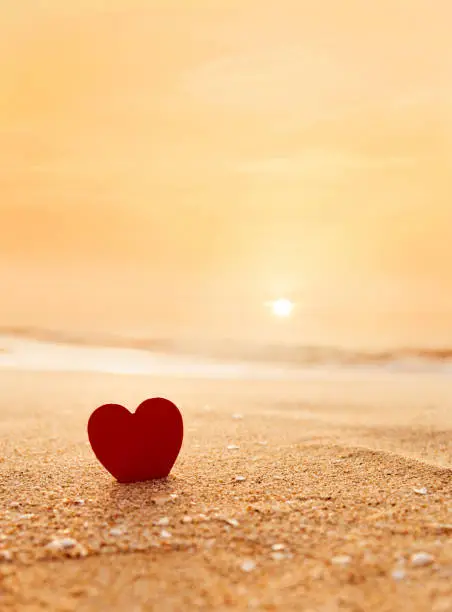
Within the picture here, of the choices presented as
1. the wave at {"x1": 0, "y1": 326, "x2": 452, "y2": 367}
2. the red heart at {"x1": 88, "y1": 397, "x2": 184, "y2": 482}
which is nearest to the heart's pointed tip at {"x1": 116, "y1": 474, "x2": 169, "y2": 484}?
the red heart at {"x1": 88, "y1": 397, "x2": 184, "y2": 482}

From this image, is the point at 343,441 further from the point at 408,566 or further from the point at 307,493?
the point at 408,566

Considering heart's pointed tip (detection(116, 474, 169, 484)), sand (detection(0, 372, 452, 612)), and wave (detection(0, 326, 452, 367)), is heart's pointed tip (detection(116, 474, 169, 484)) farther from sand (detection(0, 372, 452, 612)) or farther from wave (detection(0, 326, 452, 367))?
wave (detection(0, 326, 452, 367))

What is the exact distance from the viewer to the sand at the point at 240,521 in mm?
2197

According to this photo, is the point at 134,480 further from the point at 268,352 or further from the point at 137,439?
the point at 268,352

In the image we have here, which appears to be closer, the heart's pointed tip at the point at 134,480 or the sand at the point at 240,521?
the sand at the point at 240,521

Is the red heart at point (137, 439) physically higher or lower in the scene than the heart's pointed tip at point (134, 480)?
higher

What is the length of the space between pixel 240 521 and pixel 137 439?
817mm

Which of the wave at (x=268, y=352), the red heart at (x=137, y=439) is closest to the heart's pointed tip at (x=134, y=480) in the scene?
the red heart at (x=137, y=439)

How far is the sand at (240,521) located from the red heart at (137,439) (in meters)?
0.10

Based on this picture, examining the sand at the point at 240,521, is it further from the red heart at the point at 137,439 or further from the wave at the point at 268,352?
the wave at the point at 268,352

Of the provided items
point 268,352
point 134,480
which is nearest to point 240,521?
point 134,480

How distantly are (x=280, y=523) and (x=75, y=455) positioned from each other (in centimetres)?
173

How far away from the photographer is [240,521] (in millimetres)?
2773

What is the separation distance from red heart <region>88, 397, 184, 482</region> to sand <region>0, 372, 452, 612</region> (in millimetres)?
103
